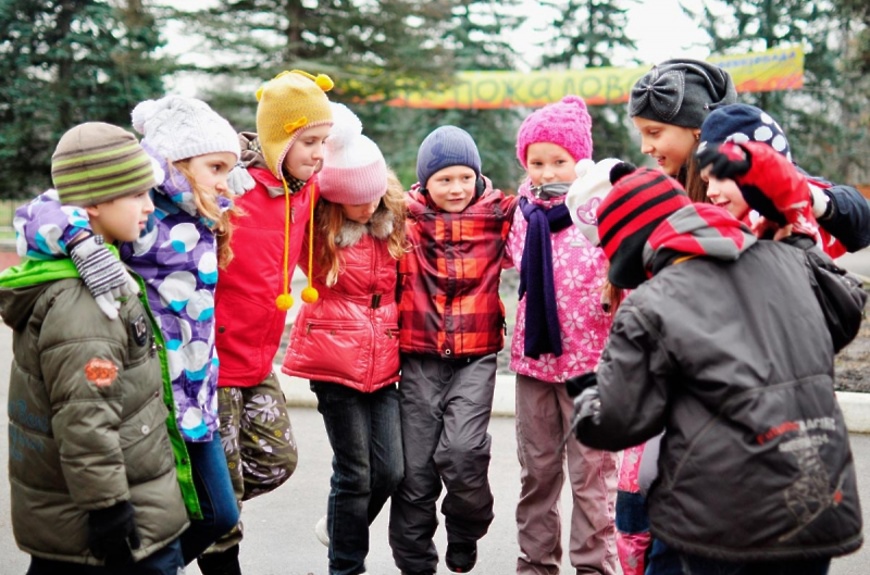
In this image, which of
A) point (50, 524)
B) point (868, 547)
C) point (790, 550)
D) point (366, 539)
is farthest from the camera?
point (868, 547)

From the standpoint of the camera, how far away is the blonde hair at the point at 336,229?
141 inches

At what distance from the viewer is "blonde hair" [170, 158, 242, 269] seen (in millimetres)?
3016

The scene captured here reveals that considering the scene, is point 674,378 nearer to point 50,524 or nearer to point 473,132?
point 50,524

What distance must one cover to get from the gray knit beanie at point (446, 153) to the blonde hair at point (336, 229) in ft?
0.51

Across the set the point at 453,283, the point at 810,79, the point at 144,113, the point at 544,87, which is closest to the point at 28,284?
the point at 144,113

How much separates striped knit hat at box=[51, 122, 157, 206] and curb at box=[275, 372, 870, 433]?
3.07m

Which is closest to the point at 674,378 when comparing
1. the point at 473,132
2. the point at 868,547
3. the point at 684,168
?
the point at 684,168

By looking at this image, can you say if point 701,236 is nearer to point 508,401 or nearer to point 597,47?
point 508,401

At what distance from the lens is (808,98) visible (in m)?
22.9

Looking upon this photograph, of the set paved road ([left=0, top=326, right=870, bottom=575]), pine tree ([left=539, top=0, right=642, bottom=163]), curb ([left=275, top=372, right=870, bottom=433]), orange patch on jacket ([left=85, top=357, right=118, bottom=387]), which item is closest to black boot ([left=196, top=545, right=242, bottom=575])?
paved road ([left=0, top=326, right=870, bottom=575])

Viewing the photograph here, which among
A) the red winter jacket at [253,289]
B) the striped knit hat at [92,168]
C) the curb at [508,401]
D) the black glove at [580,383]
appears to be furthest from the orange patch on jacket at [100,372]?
the curb at [508,401]

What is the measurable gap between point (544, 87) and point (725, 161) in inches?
729

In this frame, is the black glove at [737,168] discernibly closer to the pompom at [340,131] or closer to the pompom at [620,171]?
the pompom at [620,171]

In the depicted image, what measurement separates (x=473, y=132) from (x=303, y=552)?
61.0ft
